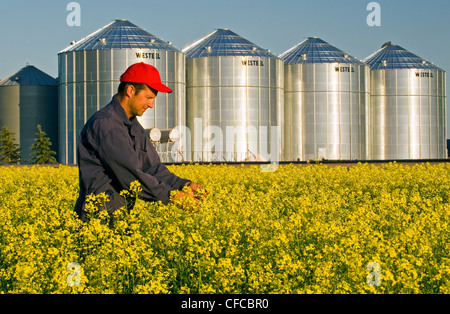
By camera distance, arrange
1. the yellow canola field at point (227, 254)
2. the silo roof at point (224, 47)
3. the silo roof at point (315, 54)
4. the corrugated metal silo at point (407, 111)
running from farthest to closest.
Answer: the corrugated metal silo at point (407, 111)
the silo roof at point (315, 54)
the silo roof at point (224, 47)
the yellow canola field at point (227, 254)

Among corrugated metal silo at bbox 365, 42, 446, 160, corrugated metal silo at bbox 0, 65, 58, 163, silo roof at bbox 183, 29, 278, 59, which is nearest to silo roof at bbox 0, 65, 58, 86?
corrugated metal silo at bbox 0, 65, 58, 163

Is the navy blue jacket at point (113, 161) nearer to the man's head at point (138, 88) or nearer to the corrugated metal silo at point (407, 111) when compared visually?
the man's head at point (138, 88)

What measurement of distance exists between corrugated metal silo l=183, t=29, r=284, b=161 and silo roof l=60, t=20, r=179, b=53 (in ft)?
10.2

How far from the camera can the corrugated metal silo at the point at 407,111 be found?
60344 millimetres

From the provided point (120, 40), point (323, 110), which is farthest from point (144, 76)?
point (323, 110)

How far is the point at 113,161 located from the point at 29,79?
2106 inches

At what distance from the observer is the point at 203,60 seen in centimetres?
5219

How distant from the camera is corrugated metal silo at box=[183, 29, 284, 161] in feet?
165

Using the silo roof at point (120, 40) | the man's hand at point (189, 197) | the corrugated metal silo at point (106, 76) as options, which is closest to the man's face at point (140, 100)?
the man's hand at point (189, 197)

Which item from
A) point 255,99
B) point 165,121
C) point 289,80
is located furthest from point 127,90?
point 289,80

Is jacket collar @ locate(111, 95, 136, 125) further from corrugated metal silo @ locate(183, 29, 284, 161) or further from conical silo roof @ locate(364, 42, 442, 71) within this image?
conical silo roof @ locate(364, 42, 442, 71)

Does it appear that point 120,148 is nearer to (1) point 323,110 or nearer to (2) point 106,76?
(2) point 106,76

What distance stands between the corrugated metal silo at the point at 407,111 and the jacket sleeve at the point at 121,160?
5567 centimetres

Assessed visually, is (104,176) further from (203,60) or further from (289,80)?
(289,80)
